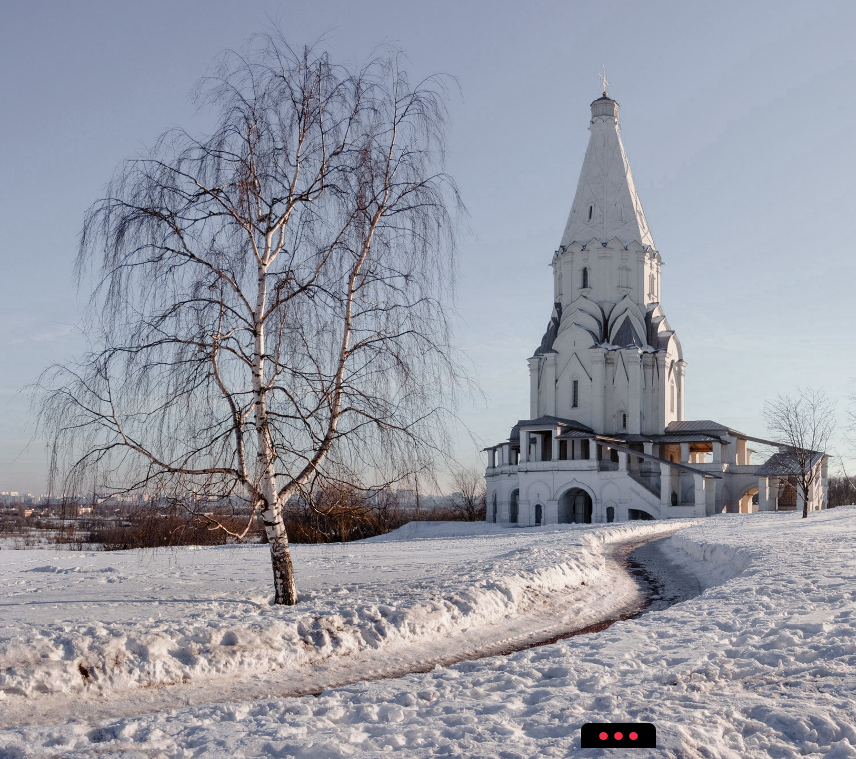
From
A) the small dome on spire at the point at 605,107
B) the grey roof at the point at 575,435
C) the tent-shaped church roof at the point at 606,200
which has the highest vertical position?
the small dome on spire at the point at 605,107

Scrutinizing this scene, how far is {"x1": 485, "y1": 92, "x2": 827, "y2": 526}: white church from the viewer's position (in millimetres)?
48219

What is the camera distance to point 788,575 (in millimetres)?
12625

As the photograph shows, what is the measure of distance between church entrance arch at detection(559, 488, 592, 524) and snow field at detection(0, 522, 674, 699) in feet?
104

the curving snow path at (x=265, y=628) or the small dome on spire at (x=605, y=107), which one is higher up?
the small dome on spire at (x=605, y=107)

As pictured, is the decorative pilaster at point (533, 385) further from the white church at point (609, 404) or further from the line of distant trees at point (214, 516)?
the line of distant trees at point (214, 516)

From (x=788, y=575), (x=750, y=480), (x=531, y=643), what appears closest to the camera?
(x=531, y=643)

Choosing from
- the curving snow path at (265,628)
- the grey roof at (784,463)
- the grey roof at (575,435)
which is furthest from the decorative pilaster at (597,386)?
the curving snow path at (265,628)

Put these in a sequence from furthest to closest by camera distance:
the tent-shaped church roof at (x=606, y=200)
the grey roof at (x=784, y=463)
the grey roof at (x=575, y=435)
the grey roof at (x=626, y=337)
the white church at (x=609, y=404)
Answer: the tent-shaped church roof at (x=606, y=200) → the grey roof at (x=626, y=337) → the grey roof at (x=575, y=435) → the white church at (x=609, y=404) → the grey roof at (x=784, y=463)

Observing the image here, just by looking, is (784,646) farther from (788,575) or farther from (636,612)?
A: (788,575)

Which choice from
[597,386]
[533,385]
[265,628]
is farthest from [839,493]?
[265,628]

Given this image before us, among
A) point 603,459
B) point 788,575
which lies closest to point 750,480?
point 603,459

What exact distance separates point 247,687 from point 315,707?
1596 millimetres

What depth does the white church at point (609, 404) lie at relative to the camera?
158 feet

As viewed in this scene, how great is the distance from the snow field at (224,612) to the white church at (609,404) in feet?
102
